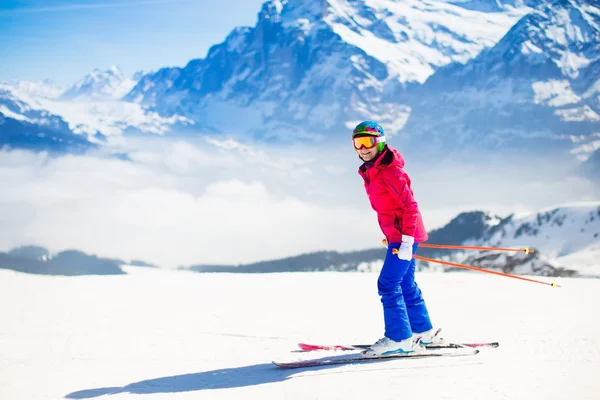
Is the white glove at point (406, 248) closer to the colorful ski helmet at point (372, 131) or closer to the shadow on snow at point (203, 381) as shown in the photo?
the colorful ski helmet at point (372, 131)

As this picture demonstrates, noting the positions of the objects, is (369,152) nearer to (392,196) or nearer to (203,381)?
(392,196)

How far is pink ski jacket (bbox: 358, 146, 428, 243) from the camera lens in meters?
5.87

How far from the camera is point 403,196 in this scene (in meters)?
5.86

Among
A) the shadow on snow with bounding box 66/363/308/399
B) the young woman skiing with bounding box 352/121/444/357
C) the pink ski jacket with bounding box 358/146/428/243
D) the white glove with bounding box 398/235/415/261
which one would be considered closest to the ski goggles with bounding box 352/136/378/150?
the young woman skiing with bounding box 352/121/444/357

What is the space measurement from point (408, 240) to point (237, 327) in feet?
11.8

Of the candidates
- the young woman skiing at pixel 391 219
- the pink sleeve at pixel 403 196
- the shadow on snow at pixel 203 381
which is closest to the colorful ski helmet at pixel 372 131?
the young woman skiing at pixel 391 219

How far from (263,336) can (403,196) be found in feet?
10.7

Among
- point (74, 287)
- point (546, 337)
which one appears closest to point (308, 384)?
point (546, 337)

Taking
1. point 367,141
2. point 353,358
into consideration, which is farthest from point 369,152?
point 353,358

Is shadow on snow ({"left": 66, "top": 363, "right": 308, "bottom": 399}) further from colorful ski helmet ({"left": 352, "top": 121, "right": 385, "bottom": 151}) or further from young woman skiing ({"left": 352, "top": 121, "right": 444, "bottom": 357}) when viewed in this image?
colorful ski helmet ({"left": 352, "top": 121, "right": 385, "bottom": 151})

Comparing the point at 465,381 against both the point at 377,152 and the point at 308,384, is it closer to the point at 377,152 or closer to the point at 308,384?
the point at 308,384

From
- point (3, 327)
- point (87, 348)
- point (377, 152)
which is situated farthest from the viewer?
point (3, 327)

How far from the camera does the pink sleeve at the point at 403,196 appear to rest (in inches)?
230

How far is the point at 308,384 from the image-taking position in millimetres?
5133
